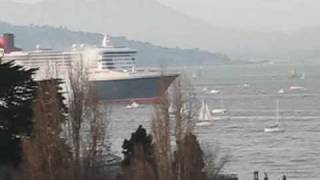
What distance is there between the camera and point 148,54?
447 feet

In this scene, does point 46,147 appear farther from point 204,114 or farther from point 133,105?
point 133,105

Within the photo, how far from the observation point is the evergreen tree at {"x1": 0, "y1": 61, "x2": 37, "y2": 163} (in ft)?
48.9

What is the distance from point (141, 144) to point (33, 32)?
426 feet

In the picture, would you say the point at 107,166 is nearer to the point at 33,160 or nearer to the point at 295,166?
the point at 33,160

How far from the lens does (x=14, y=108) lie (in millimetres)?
15391

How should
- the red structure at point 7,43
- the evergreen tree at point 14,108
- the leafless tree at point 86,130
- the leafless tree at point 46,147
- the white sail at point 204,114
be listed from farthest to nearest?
the red structure at point 7,43, the white sail at point 204,114, the evergreen tree at point 14,108, the leafless tree at point 86,130, the leafless tree at point 46,147

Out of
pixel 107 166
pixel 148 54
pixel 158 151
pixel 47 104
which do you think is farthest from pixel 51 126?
pixel 148 54

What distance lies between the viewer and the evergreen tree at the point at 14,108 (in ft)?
48.9

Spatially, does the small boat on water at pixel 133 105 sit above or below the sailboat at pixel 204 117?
below

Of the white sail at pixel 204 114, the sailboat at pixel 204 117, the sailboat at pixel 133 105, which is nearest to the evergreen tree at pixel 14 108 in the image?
the sailboat at pixel 204 117

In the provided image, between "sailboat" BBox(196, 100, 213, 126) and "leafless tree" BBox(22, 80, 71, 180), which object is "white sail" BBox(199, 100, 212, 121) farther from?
"leafless tree" BBox(22, 80, 71, 180)

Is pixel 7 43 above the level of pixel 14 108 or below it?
above

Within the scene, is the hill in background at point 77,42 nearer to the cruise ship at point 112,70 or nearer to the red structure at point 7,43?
the red structure at point 7,43

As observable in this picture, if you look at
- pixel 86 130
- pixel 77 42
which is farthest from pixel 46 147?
pixel 77 42
